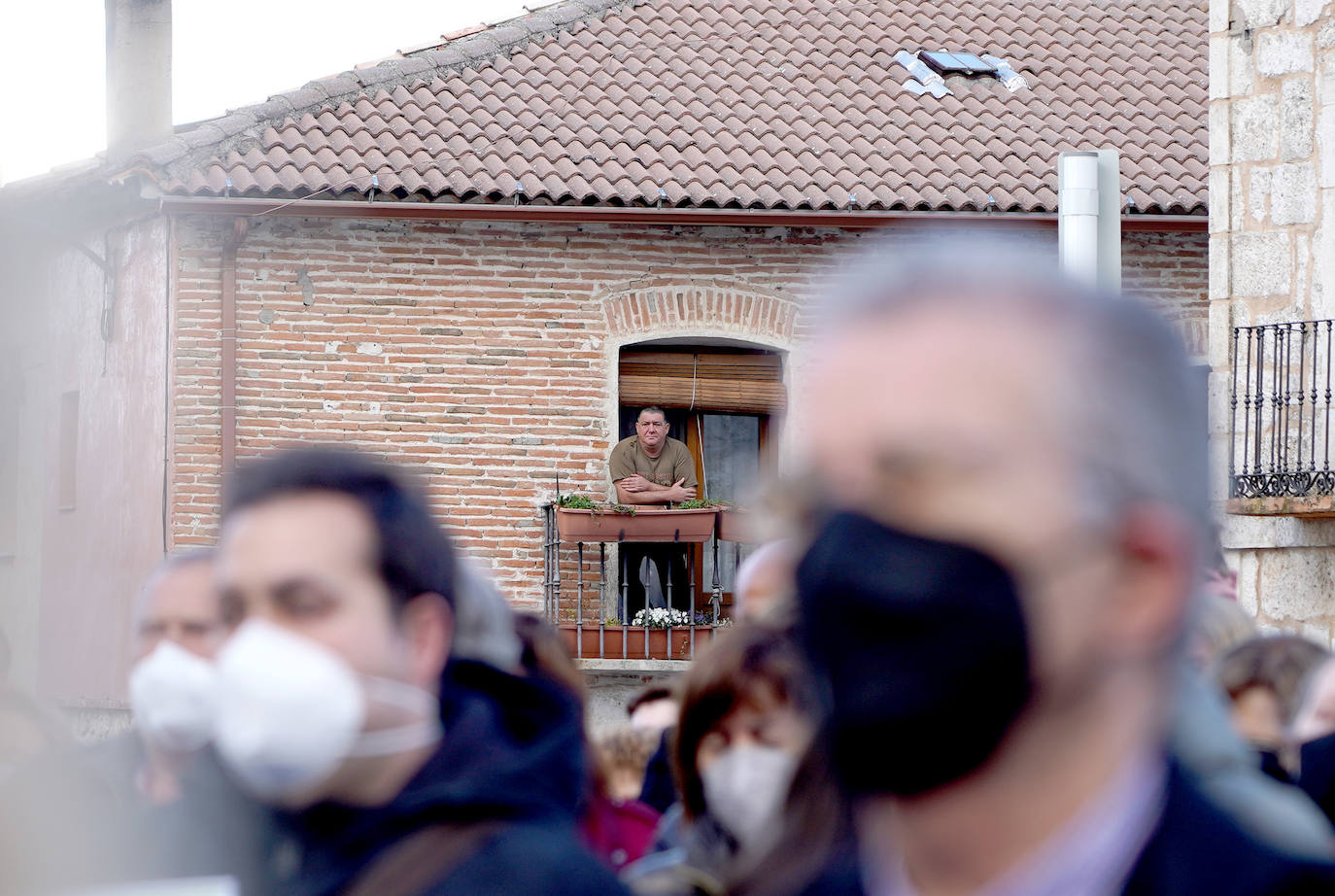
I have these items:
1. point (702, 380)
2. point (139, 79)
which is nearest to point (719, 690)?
point (702, 380)

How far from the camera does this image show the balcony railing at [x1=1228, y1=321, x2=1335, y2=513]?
11109 mm

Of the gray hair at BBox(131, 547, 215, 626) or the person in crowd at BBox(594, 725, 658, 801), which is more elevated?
the gray hair at BBox(131, 547, 215, 626)

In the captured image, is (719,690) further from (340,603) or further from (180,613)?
(340,603)

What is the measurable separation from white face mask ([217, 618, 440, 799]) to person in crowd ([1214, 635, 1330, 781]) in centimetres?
227

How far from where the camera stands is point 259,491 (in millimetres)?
2035

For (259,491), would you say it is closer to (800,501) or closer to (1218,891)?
(800,501)

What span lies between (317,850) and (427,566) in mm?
327

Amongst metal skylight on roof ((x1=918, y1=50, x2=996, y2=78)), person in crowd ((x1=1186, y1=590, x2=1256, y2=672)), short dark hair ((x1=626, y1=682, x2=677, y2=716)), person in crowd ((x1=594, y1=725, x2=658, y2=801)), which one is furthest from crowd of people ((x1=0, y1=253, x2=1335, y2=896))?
metal skylight on roof ((x1=918, y1=50, x2=996, y2=78))

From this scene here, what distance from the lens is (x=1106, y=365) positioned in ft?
3.63

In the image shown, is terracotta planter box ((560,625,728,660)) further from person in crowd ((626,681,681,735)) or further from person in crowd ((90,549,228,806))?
person in crowd ((90,549,228,806))

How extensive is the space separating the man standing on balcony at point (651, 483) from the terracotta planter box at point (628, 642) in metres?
0.26

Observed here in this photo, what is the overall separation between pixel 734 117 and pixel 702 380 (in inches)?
94.8

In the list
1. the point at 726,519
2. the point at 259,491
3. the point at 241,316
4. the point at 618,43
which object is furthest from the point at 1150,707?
the point at 618,43

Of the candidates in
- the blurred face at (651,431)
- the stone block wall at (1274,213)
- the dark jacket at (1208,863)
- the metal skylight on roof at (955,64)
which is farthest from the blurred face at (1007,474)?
the metal skylight on roof at (955,64)
